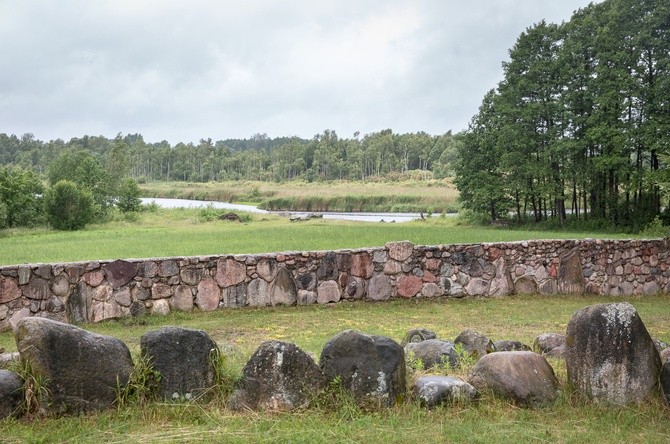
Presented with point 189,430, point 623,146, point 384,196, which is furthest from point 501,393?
point 384,196

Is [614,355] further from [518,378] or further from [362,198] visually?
[362,198]

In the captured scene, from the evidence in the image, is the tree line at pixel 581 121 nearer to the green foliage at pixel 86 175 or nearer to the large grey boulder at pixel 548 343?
the large grey boulder at pixel 548 343

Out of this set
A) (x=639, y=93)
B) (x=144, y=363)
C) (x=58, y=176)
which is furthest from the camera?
(x=58, y=176)

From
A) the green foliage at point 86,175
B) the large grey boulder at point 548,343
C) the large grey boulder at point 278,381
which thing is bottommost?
the large grey boulder at point 548,343

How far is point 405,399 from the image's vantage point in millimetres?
5578

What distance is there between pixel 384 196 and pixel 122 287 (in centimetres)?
7474

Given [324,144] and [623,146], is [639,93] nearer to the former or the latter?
[623,146]

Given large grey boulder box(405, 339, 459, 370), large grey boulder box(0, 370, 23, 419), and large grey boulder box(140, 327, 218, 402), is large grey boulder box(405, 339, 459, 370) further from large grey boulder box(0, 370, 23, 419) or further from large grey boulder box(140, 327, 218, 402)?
large grey boulder box(0, 370, 23, 419)

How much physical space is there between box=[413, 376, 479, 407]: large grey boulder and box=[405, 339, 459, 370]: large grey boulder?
0.77 m

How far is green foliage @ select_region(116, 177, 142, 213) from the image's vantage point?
65500mm

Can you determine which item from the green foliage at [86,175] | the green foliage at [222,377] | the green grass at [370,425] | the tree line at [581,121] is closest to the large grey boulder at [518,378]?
the green grass at [370,425]

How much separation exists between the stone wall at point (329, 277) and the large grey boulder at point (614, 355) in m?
8.59

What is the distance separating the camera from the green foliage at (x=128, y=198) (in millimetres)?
65500

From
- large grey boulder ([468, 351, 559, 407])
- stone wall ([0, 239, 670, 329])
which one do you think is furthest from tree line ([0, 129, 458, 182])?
large grey boulder ([468, 351, 559, 407])
